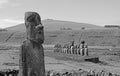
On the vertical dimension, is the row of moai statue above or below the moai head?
below

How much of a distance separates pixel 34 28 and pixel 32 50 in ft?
2.51

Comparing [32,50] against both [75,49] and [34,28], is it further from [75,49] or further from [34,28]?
[75,49]

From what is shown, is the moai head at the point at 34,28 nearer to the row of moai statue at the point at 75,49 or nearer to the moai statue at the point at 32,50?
the moai statue at the point at 32,50

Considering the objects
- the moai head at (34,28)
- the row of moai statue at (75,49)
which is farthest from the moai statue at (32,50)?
the row of moai statue at (75,49)

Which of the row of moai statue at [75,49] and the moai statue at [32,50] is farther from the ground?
the moai statue at [32,50]

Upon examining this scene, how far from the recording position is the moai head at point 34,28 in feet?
29.3

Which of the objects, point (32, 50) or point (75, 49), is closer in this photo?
point (32, 50)

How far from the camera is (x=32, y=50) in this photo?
29.6 ft

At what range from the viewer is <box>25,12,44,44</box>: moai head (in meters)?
8.95

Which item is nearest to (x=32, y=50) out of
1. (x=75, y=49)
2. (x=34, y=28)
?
(x=34, y=28)

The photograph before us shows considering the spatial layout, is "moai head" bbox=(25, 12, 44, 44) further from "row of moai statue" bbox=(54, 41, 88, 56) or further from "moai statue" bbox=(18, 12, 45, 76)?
"row of moai statue" bbox=(54, 41, 88, 56)

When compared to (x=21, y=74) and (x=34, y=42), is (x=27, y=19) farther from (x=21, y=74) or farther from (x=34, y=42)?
(x=21, y=74)

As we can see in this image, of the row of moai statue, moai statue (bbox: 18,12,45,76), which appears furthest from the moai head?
the row of moai statue

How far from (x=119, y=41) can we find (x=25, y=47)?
240ft
